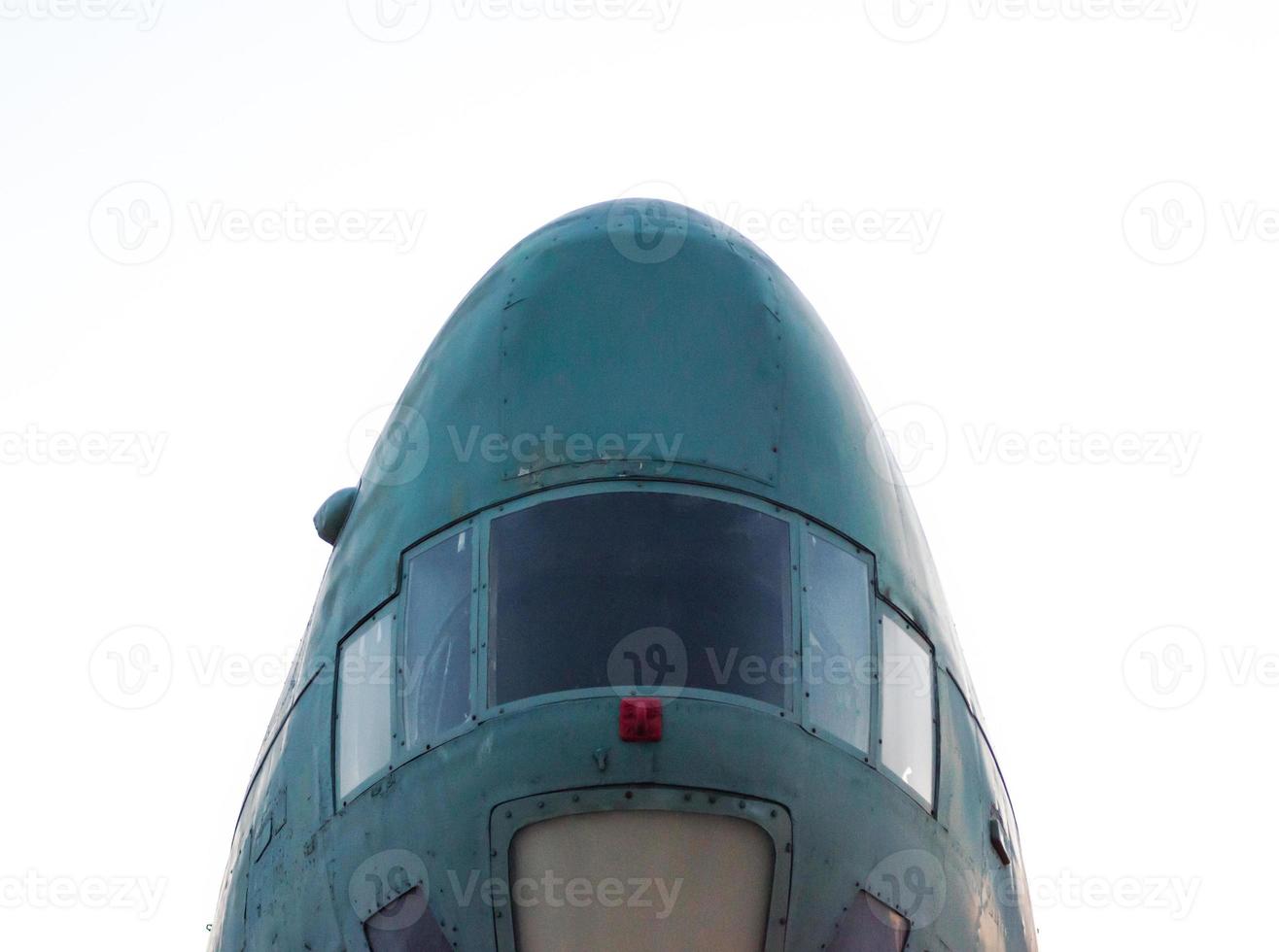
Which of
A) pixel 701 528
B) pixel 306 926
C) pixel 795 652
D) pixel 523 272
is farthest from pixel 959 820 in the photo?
pixel 523 272

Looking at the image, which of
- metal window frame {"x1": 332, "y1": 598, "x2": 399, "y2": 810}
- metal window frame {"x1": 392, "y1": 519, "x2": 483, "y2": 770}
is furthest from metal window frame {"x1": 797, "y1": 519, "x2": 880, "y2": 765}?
metal window frame {"x1": 332, "y1": 598, "x2": 399, "y2": 810}

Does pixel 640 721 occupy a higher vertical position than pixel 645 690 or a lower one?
lower

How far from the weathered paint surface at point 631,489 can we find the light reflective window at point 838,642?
161 mm

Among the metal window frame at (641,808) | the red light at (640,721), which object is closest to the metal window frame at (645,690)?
the red light at (640,721)

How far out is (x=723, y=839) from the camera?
764cm

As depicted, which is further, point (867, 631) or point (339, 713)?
point (339, 713)

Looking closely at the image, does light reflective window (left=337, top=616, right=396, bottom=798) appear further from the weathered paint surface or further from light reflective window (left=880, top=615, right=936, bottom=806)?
light reflective window (left=880, top=615, right=936, bottom=806)

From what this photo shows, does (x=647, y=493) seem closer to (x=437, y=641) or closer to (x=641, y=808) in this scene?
(x=437, y=641)

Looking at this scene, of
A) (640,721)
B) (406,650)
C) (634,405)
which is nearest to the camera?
(640,721)

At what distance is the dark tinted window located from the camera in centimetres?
812

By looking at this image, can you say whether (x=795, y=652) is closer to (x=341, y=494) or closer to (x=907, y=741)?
(x=907, y=741)

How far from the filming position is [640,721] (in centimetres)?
775

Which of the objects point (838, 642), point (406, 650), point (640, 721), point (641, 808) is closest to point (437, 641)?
point (406, 650)

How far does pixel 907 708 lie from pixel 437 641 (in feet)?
7.79
